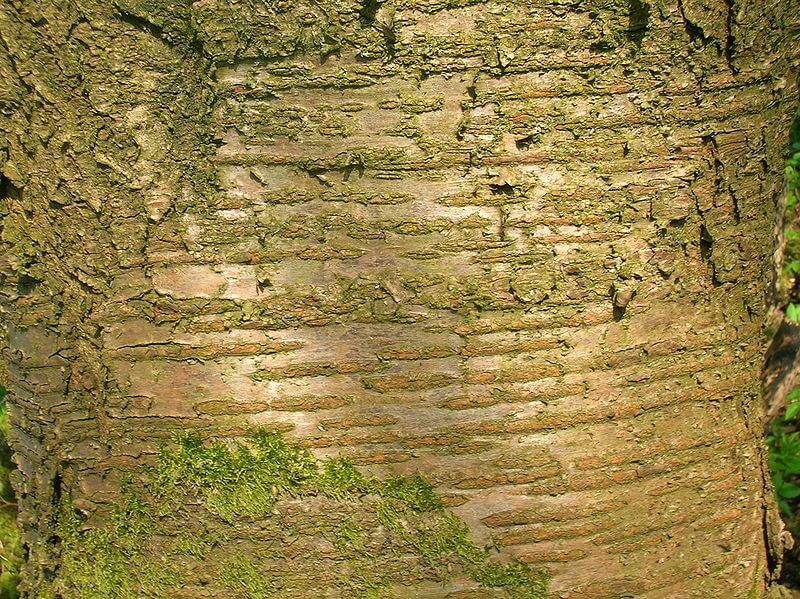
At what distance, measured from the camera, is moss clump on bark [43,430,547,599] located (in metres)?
1.56

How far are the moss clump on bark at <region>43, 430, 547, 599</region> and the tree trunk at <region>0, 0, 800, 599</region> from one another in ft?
0.03

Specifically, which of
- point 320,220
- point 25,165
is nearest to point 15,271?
point 25,165

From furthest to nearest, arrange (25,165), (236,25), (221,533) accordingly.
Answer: (221,533)
(25,165)
(236,25)

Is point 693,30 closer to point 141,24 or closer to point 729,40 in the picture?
point 729,40

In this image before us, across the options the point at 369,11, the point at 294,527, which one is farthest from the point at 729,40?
the point at 294,527

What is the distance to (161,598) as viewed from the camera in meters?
1.65

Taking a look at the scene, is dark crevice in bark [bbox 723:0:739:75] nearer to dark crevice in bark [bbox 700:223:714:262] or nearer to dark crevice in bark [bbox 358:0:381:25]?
dark crevice in bark [bbox 700:223:714:262]

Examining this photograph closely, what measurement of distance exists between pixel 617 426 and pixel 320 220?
827mm

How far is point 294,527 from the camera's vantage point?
1.57 m

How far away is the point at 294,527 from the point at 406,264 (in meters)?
0.66

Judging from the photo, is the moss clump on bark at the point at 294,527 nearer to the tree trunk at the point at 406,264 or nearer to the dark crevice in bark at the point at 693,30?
the tree trunk at the point at 406,264

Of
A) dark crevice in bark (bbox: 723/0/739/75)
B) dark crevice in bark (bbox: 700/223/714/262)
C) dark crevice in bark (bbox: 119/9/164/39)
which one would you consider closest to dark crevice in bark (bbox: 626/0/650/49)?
dark crevice in bark (bbox: 723/0/739/75)

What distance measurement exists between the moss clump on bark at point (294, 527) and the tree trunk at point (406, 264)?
1 centimetres

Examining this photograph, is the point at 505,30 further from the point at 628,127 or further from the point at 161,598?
the point at 161,598
